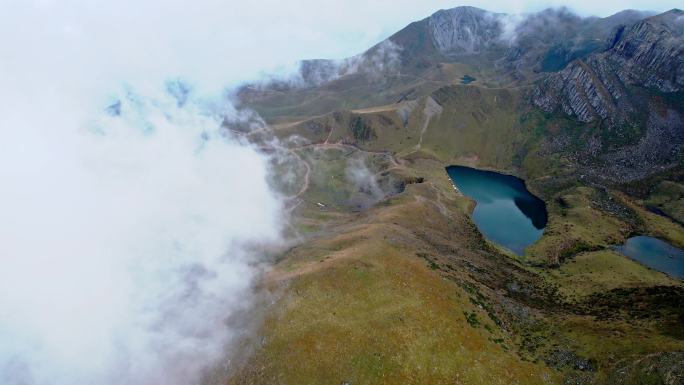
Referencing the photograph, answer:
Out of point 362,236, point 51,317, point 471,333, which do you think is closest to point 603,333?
point 471,333

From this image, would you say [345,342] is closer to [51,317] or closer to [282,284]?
[282,284]

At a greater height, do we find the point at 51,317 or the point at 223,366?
the point at 51,317

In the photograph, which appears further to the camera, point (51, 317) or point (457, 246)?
point (457, 246)

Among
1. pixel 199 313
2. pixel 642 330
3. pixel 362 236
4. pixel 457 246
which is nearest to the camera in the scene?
pixel 642 330

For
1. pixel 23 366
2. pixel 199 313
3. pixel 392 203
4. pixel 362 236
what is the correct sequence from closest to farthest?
pixel 23 366 → pixel 199 313 → pixel 362 236 → pixel 392 203

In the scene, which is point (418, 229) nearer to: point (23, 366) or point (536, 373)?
point (536, 373)

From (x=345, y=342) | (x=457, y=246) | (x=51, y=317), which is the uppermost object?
(x=51, y=317)
